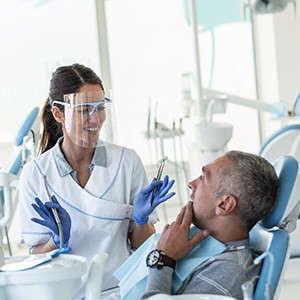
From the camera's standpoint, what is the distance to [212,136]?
13.8 feet

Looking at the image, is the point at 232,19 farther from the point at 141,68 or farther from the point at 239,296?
the point at 239,296

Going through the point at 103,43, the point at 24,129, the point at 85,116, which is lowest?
the point at 24,129

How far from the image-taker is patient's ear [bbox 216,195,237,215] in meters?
1.88

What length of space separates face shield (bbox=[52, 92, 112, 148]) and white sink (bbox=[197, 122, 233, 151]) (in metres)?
2.04

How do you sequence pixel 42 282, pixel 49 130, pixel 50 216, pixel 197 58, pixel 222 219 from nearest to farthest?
pixel 42 282, pixel 222 219, pixel 50 216, pixel 49 130, pixel 197 58

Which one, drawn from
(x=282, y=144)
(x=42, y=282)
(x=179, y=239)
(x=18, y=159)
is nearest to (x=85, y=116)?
(x=179, y=239)

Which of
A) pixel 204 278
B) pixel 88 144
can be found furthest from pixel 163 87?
pixel 204 278

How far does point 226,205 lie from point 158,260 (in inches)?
8.5

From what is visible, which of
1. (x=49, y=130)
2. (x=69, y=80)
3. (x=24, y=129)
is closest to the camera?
(x=69, y=80)

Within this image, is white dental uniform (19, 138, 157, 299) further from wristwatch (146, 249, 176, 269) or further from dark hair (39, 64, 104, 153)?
wristwatch (146, 249, 176, 269)

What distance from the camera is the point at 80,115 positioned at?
2.17 metres

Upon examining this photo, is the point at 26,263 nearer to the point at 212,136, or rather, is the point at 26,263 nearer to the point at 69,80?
the point at 69,80

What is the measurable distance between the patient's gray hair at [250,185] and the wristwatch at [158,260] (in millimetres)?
204

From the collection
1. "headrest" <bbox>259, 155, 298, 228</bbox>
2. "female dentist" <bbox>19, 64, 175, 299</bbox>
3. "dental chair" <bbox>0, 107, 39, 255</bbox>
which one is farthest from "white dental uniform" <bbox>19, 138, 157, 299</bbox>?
"dental chair" <bbox>0, 107, 39, 255</bbox>
